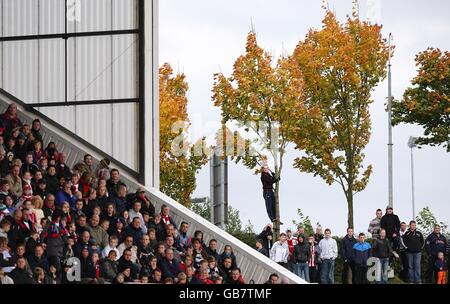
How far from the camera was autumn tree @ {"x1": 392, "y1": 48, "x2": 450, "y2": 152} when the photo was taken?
5769 centimetres

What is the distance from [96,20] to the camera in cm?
3200

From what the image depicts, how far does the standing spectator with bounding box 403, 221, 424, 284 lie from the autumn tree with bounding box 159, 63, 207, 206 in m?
26.8

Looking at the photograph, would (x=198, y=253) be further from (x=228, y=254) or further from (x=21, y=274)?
(x=21, y=274)

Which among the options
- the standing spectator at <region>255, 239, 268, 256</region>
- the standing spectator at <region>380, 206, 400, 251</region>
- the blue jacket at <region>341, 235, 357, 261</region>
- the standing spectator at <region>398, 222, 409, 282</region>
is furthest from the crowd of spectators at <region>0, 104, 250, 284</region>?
the standing spectator at <region>398, 222, 409, 282</region>

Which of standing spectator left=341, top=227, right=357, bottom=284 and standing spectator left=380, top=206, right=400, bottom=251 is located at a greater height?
standing spectator left=380, top=206, right=400, bottom=251

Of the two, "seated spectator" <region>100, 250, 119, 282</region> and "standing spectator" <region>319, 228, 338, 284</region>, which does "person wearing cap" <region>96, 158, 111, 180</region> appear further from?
"standing spectator" <region>319, 228, 338, 284</region>

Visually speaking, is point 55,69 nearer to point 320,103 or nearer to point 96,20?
point 96,20

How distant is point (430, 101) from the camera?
5916 cm

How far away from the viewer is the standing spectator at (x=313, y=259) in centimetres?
3128

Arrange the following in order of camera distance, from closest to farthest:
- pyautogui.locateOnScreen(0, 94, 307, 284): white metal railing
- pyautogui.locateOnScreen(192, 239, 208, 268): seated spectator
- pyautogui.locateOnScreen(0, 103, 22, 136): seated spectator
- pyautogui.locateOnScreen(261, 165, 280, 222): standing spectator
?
pyautogui.locateOnScreen(192, 239, 208, 268): seated spectator < pyautogui.locateOnScreen(0, 94, 307, 284): white metal railing < pyautogui.locateOnScreen(0, 103, 22, 136): seated spectator < pyautogui.locateOnScreen(261, 165, 280, 222): standing spectator

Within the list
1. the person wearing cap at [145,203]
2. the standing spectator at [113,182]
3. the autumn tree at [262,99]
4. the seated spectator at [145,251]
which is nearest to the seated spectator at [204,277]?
the seated spectator at [145,251]

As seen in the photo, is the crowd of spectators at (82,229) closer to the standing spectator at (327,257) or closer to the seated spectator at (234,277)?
the seated spectator at (234,277)
